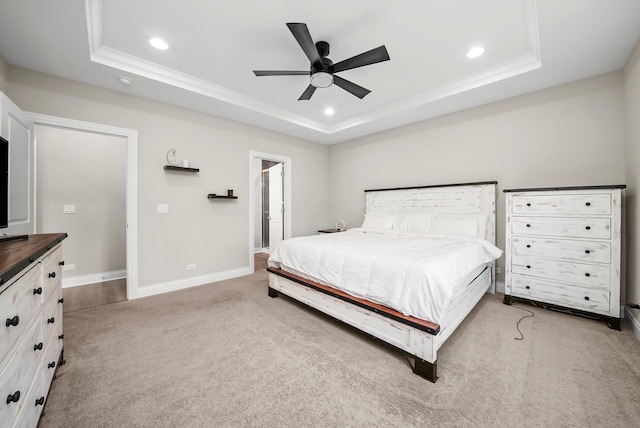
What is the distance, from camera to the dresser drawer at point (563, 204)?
2.38 m

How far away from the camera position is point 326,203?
5742 millimetres

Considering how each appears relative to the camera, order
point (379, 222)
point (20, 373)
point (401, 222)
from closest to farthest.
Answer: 1. point (20, 373)
2. point (401, 222)
3. point (379, 222)

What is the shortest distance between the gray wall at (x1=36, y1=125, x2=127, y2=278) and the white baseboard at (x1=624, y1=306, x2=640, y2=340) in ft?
20.7

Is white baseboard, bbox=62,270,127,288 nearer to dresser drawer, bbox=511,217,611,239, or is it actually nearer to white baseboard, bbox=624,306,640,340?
dresser drawer, bbox=511,217,611,239

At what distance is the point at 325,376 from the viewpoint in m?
1.69

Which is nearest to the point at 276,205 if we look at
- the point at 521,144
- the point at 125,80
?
the point at 125,80

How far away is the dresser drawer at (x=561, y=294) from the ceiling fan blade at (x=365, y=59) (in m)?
2.82

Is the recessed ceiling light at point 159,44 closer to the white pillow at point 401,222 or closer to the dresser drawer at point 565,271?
the white pillow at point 401,222

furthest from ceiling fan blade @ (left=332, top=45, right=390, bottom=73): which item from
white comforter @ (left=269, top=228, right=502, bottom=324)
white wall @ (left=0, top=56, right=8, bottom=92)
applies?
white wall @ (left=0, top=56, right=8, bottom=92)

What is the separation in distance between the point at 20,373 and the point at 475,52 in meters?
4.04

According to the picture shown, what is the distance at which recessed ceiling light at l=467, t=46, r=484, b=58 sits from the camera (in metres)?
2.49

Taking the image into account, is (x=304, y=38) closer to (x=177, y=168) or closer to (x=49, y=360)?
(x=177, y=168)

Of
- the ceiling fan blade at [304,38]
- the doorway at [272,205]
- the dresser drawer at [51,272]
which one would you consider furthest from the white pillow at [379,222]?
the dresser drawer at [51,272]

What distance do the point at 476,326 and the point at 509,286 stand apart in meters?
0.91
